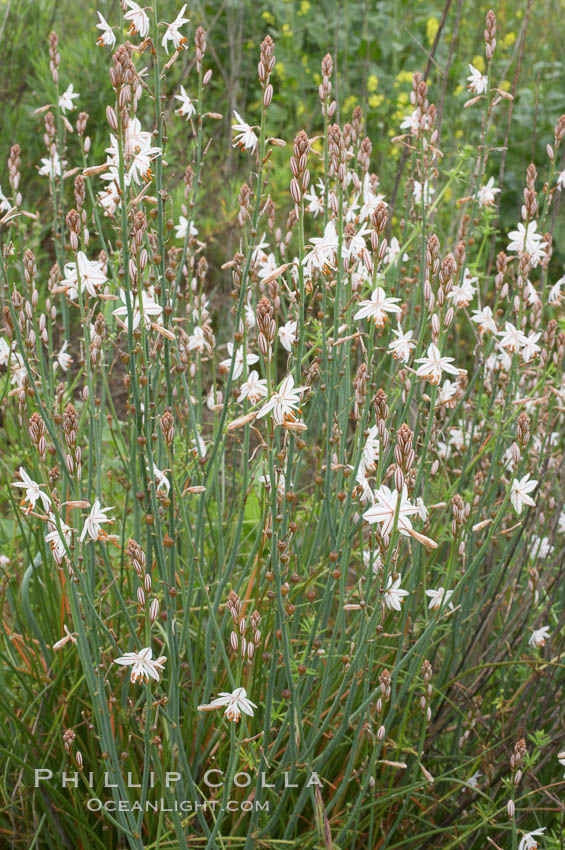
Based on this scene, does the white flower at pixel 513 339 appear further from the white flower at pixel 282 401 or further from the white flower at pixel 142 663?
the white flower at pixel 142 663

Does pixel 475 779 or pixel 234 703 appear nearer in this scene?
pixel 234 703

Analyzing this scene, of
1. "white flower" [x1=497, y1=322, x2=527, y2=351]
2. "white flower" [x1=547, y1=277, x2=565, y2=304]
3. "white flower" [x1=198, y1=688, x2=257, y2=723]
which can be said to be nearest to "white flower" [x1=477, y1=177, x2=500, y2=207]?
"white flower" [x1=547, y1=277, x2=565, y2=304]

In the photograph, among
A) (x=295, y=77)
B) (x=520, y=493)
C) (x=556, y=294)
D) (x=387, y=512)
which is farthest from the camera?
(x=295, y=77)

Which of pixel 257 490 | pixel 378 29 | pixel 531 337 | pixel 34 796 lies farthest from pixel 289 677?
pixel 378 29

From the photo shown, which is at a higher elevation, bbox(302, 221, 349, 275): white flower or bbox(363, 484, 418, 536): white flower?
bbox(302, 221, 349, 275): white flower

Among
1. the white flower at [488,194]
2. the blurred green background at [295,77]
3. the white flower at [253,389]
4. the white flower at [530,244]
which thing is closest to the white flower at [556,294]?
the white flower at [530,244]

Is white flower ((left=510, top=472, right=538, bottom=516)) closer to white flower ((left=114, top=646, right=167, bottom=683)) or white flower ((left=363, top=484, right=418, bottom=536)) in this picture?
white flower ((left=363, top=484, right=418, bottom=536))

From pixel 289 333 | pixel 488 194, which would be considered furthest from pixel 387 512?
pixel 488 194

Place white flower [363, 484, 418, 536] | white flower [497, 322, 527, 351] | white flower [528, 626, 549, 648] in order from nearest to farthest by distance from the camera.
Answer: white flower [363, 484, 418, 536] → white flower [497, 322, 527, 351] → white flower [528, 626, 549, 648]

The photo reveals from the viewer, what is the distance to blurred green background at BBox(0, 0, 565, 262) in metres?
4.77

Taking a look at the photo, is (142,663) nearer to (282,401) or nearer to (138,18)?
(282,401)

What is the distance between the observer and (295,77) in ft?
19.8

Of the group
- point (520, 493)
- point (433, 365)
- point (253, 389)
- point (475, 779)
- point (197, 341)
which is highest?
point (433, 365)

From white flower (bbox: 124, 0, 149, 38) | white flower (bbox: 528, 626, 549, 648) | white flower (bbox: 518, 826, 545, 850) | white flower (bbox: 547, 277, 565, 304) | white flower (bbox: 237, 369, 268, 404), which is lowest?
white flower (bbox: 518, 826, 545, 850)
